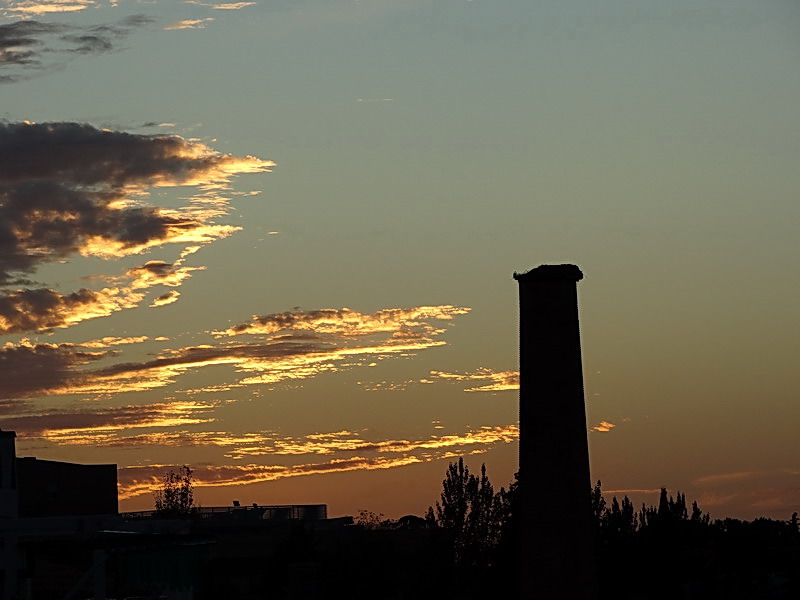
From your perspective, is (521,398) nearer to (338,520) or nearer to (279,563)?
(279,563)

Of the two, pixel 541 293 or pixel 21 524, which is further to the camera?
pixel 541 293

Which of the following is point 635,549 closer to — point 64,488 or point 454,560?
point 454,560

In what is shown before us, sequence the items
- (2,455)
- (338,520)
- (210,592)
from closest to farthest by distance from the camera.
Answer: (2,455) → (210,592) → (338,520)

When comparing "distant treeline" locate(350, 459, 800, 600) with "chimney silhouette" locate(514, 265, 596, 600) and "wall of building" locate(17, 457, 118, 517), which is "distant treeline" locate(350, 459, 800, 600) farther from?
"wall of building" locate(17, 457, 118, 517)

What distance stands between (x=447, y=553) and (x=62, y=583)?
18237mm

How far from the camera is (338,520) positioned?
225ft

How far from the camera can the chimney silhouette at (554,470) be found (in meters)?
39.5

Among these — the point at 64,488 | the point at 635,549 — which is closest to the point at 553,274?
the point at 635,549

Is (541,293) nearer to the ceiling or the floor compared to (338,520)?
nearer to the ceiling

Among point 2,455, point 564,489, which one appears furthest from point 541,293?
point 2,455

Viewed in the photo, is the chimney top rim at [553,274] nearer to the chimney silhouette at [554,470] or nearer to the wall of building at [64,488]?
the chimney silhouette at [554,470]

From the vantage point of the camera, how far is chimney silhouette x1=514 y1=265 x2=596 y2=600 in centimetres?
3947

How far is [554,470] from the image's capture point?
3959cm

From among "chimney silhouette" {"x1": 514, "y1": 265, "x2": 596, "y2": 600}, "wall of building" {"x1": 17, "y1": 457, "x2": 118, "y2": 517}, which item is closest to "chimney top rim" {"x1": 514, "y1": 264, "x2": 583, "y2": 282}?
"chimney silhouette" {"x1": 514, "y1": 265, "x2": 596, "y2": 600}
